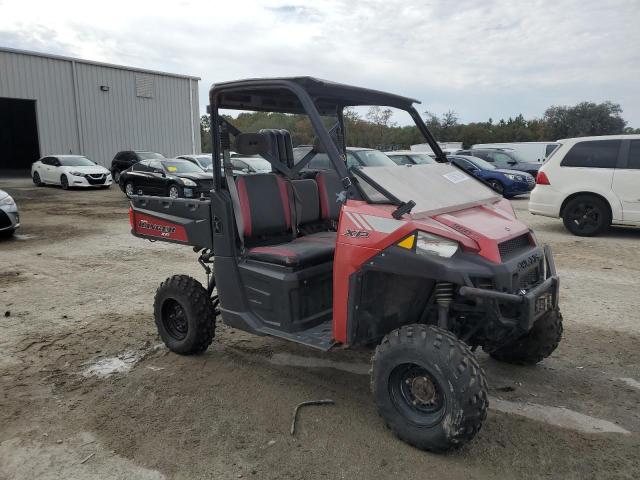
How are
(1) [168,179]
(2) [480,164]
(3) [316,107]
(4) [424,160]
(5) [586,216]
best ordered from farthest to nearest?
(2) [480,164]
(1) [168,179]
(5) [586,216]
(4) [424,160]
(3) [316,107]

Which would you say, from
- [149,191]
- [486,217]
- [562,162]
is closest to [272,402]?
[486,217]

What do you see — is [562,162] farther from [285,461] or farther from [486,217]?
[285,461]

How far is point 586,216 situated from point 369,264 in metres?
7.85

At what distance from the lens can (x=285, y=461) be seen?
295cm

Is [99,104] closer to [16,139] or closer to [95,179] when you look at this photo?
[95,179]

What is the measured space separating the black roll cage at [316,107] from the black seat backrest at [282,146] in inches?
6.7

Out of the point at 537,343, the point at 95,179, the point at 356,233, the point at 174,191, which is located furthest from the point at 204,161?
the point at 356,233

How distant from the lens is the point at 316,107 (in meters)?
3.45

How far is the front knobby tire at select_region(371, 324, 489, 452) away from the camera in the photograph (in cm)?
279

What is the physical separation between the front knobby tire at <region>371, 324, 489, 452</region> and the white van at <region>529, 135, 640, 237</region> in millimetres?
7698

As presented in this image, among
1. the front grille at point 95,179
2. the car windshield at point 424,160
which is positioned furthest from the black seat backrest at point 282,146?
the front grille at point 95,179

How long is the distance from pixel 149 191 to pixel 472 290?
49.3ft

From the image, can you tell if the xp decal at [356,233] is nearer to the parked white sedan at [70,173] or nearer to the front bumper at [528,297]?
the front bumper at [528,297]

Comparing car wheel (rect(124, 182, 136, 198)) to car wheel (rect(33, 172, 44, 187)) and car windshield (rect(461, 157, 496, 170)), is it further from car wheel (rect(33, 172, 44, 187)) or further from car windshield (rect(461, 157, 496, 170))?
car windshield (rect(461, 157, 496, 170))
